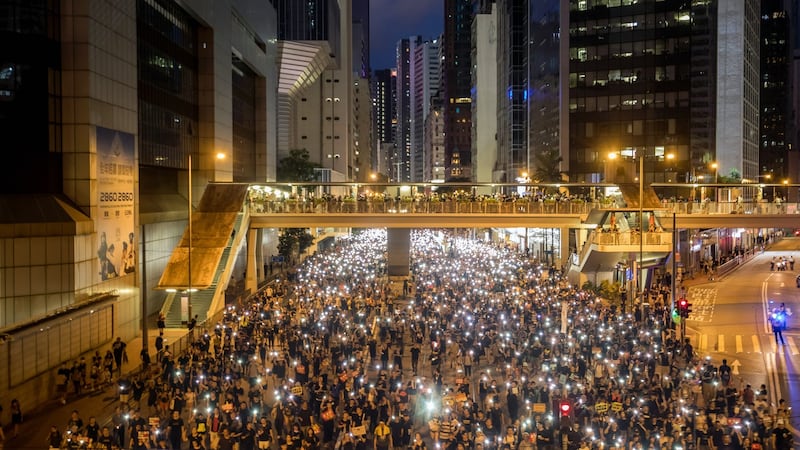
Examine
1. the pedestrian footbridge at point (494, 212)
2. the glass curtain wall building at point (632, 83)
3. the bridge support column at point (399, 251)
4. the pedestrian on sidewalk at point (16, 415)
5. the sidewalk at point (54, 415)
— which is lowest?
the sidewalk at point (54, 415)

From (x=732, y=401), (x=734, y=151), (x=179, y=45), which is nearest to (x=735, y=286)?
(x=732, y=401)

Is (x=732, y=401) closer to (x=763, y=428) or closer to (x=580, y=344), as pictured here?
(x=763, y=428)

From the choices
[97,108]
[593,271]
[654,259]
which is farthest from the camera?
[593,271]

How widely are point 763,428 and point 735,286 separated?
37.4 metres

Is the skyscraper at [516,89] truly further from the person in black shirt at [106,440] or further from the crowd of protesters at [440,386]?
the person in black shirt at [106,440]

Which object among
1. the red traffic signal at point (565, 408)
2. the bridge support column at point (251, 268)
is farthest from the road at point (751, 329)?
the bridge support column at point (251, 268)

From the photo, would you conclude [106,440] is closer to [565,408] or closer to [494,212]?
[565,408]

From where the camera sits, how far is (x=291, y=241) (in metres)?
66.8

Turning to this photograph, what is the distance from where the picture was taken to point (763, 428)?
55.7 ft

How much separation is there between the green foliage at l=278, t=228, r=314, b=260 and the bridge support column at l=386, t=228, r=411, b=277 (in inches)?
643

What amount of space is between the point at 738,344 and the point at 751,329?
4176 mm

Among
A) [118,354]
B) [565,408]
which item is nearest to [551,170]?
[118,354]

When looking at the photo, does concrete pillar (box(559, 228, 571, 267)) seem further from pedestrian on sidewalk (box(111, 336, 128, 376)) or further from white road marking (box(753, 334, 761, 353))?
pedestrian on sidewalk (box(111, 336, 128, 376))

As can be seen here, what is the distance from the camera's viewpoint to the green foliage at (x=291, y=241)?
66750mm
